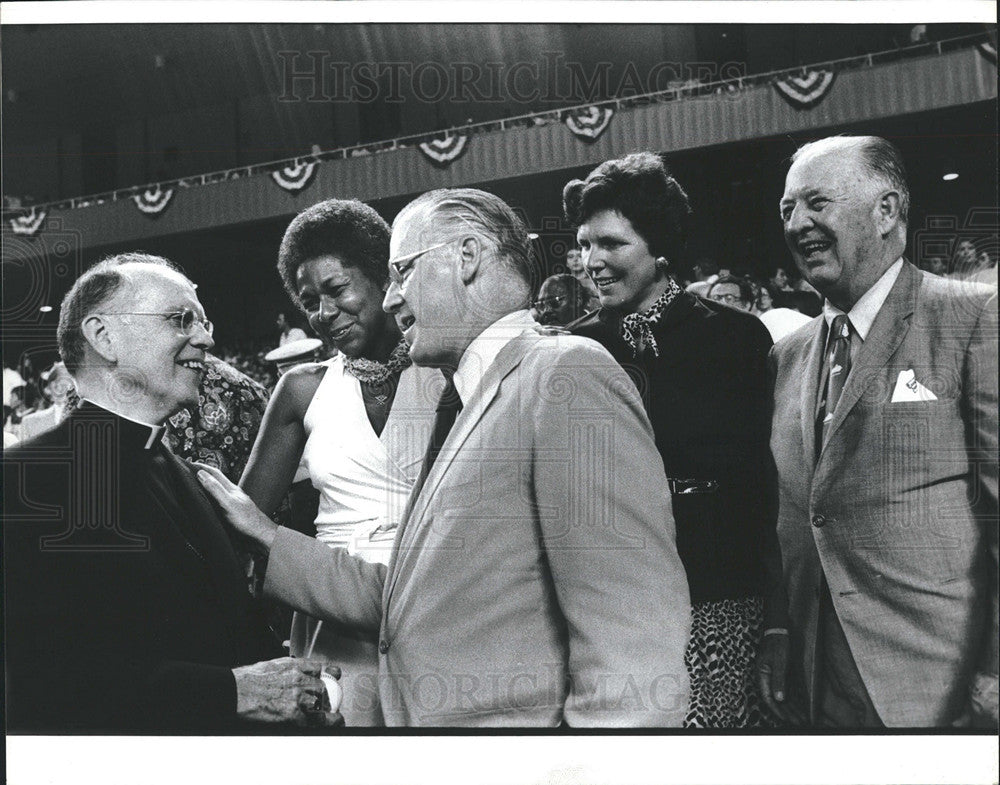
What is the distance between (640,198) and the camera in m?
3.95

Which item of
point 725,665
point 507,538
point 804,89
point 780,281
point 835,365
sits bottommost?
point 725,665

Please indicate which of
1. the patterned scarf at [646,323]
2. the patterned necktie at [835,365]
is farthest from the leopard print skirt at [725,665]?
the patterned scarf at [646,323]

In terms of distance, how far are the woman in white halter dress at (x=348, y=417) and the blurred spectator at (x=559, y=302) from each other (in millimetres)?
494

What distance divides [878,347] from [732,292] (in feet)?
2.04

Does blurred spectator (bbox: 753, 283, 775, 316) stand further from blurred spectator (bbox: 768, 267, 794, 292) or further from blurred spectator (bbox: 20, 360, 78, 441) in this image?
blurred spectator (bbox: 20, 360, 78, 441)

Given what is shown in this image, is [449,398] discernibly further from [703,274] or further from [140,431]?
[140,431]

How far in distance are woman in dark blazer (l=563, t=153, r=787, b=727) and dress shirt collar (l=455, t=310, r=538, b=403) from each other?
22 cm

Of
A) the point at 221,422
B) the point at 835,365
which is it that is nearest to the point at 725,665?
the point at 835,365

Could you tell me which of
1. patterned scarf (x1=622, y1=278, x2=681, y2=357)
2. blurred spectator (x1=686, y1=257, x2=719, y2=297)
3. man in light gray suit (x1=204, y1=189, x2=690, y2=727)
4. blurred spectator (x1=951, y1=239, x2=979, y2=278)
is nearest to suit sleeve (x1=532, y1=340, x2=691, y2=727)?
man in light gray suit (x1=204, y1=189, x2=690, y2=727)

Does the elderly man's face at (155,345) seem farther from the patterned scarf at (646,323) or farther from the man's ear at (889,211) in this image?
the man's ear at (889,211)

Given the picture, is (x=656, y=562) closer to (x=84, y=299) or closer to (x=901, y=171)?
(x=901, y=171)

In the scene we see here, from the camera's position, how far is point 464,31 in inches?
160

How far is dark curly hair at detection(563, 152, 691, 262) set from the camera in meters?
3.91

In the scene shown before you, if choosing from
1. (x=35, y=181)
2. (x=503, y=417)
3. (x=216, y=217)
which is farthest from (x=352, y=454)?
(x=35, y=181)
